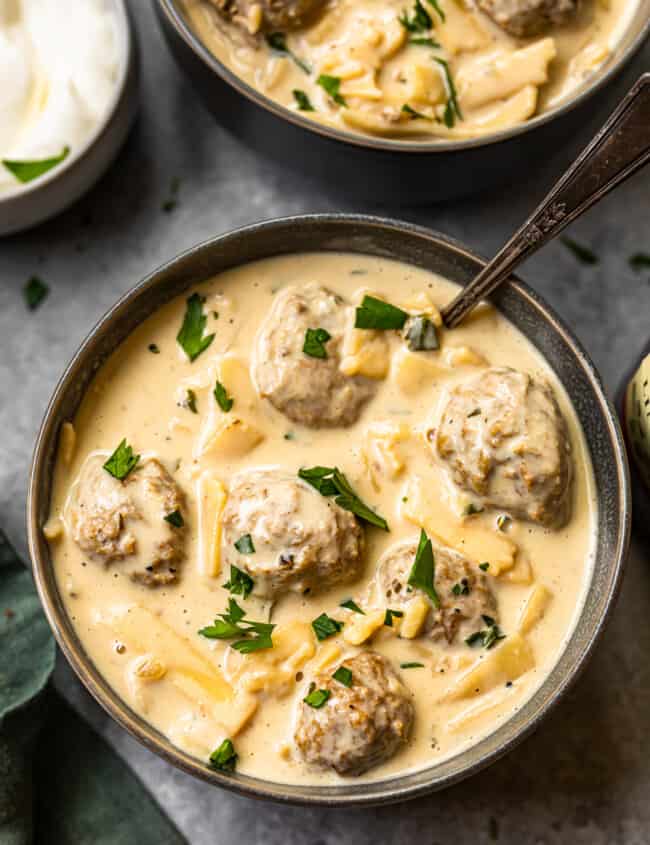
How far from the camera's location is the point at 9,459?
154 inches

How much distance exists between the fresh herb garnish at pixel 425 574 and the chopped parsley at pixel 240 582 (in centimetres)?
42

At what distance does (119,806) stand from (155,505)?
1143mm

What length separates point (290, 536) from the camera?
305 centimetres

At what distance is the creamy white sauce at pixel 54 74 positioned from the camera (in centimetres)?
373

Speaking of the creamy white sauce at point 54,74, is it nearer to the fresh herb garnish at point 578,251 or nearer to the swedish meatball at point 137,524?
the swedish meatball at point 137,524

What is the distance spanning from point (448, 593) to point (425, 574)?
0.26ft

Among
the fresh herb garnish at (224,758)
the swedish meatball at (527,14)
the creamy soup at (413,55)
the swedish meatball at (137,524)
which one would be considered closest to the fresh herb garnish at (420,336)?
the creamy soup at (413,55)

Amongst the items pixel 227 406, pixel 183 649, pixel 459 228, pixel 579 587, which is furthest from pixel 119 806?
pixel 459 228

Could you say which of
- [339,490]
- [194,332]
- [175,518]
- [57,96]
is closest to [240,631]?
[175,518]

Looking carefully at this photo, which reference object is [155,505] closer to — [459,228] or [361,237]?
[361,237]

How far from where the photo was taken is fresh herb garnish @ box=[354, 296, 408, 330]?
328 centimetres

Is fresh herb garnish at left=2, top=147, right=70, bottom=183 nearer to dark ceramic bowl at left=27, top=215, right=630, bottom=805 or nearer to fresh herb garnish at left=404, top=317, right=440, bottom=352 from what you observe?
dark ceramic bowl at left=27, top=215, right=630, bottom=805

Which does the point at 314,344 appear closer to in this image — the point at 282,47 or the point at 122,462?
the point at 122,462

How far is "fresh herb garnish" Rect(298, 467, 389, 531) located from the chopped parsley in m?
0.30
